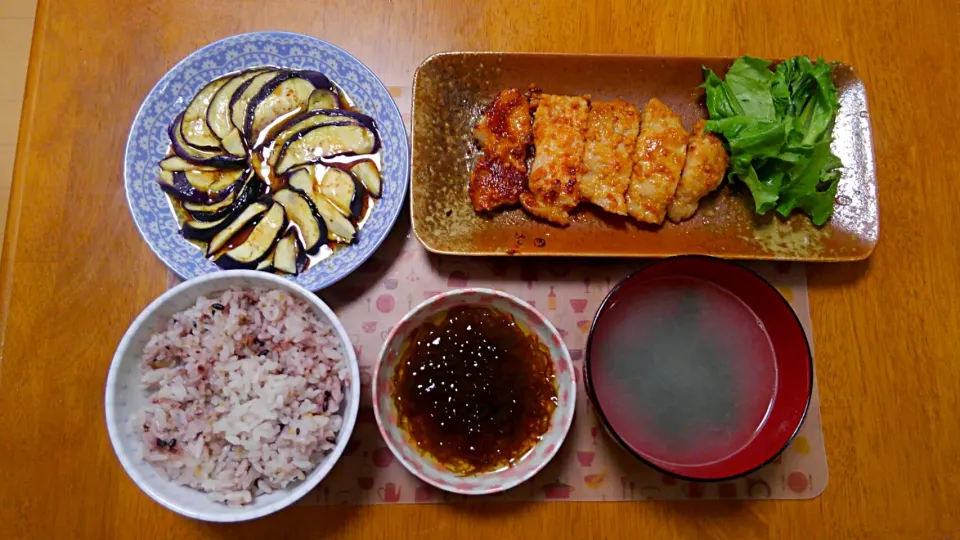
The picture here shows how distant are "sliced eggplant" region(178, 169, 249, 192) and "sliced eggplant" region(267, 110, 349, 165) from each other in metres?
0.12

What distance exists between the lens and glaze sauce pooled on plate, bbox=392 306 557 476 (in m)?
1.73

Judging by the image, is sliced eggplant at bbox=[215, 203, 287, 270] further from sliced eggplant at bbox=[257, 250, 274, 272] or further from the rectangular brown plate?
the rectangular brown plate

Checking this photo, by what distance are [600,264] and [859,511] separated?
111 cm

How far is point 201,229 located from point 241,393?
62 centimetres

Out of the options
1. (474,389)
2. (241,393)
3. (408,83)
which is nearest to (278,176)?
(408,83)

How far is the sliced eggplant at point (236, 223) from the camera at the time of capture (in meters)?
1.94

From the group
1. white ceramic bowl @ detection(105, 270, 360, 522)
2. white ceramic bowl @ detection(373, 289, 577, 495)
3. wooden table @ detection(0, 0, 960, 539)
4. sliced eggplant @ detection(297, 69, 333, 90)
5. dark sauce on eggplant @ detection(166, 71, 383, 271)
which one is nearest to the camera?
white ceramic bowl @ detection(105, 270, 360, 522)

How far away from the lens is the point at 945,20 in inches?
89.0

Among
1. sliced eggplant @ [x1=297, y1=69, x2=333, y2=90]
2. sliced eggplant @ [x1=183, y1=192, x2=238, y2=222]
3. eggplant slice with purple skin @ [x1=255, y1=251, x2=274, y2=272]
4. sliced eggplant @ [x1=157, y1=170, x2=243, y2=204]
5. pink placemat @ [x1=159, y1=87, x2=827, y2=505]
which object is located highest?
sliced eggplant @ [x1=297, y1=69, x2=333, y2=90]

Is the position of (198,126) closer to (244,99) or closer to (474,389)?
(244,99)

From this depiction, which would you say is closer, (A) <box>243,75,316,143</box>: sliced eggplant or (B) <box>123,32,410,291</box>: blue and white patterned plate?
(B) <box>123,32,410,291</box>: blue and white patterned plate

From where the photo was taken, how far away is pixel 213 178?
2021mm

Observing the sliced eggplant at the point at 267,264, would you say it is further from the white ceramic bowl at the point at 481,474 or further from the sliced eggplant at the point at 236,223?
the white ceramic bowl at the point at 481,474

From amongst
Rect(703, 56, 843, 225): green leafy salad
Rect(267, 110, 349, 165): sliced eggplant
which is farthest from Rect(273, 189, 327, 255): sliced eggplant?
Rect(703, 56, 843, 225): green leafy salad
